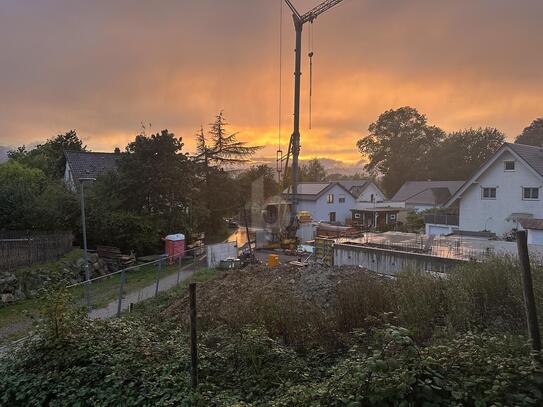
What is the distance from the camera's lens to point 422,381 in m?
3.23

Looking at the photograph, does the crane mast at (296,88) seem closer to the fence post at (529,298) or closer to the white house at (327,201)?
the white house at (327,201)

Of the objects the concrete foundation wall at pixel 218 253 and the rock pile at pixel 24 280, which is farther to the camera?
the concrete foundation wall at pixel 218 253

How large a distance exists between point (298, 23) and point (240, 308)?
28.9 metres

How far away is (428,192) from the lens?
46.4m

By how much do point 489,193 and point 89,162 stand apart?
3158 cm

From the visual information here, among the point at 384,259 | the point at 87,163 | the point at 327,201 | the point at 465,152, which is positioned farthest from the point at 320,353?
the point at 465,152

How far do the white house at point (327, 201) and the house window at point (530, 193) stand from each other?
74.5 feet

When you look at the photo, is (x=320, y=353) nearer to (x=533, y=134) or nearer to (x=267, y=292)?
(x=267, y=292)

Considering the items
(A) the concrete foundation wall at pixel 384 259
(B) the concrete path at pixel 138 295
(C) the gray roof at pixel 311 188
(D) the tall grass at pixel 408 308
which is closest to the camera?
(D) the tall grass at pixel 408 308

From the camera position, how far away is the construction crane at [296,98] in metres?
29.0

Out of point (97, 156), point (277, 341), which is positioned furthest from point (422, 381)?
point (97, 156)

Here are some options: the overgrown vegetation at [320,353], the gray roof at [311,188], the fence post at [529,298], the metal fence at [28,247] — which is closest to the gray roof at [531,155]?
the overgrown vegetation at [320,353]

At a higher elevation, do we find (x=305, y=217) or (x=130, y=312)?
(x=305, y=217)

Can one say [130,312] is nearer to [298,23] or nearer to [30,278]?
[30,278]
